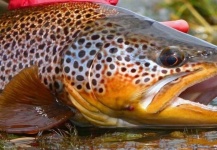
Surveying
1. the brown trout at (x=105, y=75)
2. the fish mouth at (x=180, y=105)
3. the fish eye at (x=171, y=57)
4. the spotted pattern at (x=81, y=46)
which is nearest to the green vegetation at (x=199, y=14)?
the spotted pattern at (x=81, y=46)

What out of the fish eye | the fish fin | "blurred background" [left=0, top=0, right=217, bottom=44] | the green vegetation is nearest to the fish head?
the fish eye

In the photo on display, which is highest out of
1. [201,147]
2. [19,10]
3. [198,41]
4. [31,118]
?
[19,10]

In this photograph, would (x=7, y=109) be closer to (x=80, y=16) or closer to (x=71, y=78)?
(x=71, y=78)

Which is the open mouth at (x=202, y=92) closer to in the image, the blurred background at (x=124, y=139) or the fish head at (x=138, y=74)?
the fish head at (x=138, y=74)

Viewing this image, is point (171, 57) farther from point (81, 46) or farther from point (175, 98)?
point (81, 46)

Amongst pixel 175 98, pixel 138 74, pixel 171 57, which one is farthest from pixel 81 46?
pixel 175 98

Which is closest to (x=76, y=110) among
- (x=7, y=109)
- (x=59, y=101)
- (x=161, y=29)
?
(x=59, y=101)

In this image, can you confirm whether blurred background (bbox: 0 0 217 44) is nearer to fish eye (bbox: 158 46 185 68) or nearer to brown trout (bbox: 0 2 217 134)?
brown trout (bbox: 0 2 217 134)
